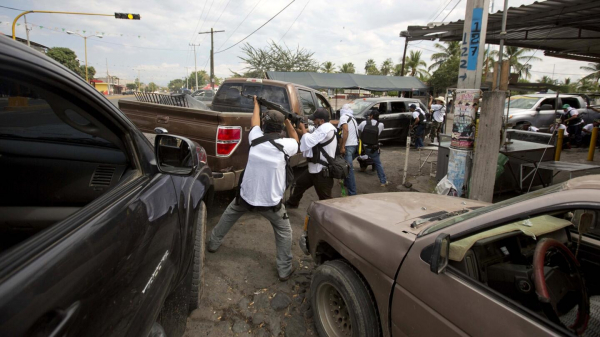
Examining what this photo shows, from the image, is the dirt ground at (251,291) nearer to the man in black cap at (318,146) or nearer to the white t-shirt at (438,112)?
the man in black cap at (318,146)

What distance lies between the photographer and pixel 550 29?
31.4 feet

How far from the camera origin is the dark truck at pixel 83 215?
869mm

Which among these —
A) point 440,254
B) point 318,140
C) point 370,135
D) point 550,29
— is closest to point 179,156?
point 440,254

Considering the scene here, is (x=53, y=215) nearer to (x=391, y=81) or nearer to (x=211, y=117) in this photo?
(x=211, y=117)

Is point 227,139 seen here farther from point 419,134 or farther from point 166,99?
point 419,134

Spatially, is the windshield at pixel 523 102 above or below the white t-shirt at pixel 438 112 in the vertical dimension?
above

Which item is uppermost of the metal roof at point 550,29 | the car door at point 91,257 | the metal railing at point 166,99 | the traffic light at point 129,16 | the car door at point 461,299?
the traffic light at point 129,16

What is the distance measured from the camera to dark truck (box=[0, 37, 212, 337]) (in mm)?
869

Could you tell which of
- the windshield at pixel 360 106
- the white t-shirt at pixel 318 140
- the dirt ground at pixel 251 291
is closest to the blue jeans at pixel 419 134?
the windshield at pixel 360 106

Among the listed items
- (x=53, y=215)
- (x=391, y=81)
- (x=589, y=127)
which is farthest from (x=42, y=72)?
(x=391, y=81)

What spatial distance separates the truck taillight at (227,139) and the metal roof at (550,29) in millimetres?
5877

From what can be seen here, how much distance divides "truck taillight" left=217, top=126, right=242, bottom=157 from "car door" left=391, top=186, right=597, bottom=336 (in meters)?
2.77

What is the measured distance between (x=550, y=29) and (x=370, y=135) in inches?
291

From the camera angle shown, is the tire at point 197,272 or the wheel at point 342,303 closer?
the wheel at point 342,303
